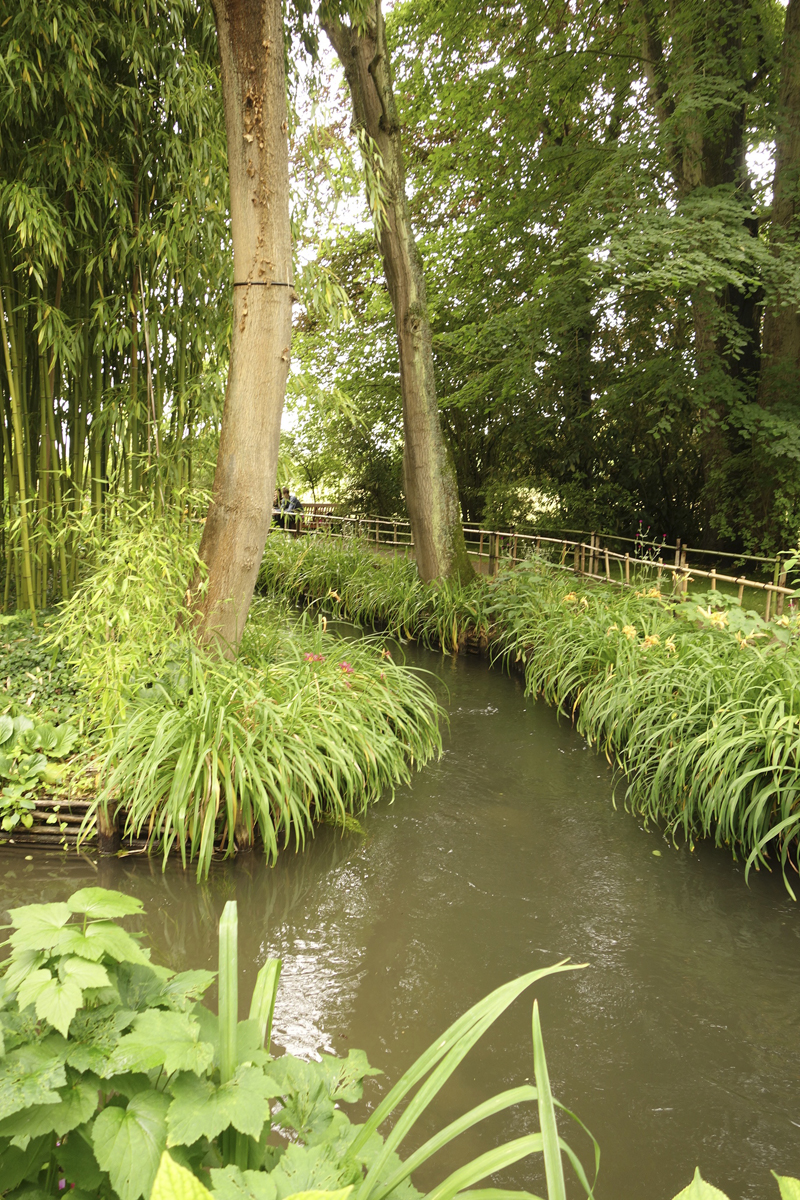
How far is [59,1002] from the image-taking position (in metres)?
0.92

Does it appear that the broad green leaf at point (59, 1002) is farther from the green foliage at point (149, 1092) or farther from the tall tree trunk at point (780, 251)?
the tall tree trunk at point (780, 251)

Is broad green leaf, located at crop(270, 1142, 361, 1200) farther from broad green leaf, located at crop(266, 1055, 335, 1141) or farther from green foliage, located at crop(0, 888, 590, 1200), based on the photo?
broad green leaf, located at crop(266, 1055, 335, 1141)

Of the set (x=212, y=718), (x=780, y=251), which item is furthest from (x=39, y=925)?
(x=780, y=251)

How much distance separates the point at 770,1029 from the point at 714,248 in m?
6.18

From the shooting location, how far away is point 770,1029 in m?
2.22

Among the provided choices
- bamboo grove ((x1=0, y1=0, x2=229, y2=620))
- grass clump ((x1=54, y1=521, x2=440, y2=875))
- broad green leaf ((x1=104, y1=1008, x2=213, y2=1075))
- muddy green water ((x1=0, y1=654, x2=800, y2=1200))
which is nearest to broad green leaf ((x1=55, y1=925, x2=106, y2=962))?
broad green leaf ((x1=104, y1=1008, x2=213, y2=1075))

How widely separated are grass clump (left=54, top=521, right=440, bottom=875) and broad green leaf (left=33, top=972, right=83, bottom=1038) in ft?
6.06

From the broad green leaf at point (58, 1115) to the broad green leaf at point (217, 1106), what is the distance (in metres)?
0.10

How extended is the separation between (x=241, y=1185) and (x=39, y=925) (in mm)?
430

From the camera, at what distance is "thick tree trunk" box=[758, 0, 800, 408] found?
718cm

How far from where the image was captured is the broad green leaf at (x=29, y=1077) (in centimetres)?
84

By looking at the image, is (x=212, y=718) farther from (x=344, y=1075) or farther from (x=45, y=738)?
(x=344, y=1075)

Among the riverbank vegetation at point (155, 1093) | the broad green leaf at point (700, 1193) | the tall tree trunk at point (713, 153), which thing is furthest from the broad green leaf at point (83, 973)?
→ the tall tree trunk at point (713, 153)

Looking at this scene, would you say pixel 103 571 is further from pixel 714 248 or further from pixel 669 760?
pixel 714 248
